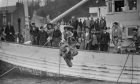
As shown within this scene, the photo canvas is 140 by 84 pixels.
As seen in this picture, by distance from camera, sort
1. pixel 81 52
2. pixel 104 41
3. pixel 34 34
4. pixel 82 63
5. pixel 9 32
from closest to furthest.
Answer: pixel 104 41
pixel 81 52
pixel 82 63
pixel 34 34
pixel 9 32

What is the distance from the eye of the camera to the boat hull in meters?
14.2

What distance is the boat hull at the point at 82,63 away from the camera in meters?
14.2

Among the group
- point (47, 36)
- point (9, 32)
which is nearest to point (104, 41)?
point (47, 36)

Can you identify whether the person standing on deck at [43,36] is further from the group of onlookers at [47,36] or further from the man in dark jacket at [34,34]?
the man in dark jacket at [34,34]

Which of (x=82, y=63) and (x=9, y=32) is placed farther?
(x=9, y=32)

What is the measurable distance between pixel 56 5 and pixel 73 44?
150ft

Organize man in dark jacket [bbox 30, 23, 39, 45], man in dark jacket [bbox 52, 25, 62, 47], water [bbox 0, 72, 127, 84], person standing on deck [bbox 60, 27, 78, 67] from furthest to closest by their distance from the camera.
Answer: man in dark jacket [bbox 30, 23, 39, 45]
man in dark jacket [bbox 52, 25, 62, 47]
water [bbox 0, 72, 127, 84]
person standing on deck [bbox 60, 27, 78, 67]

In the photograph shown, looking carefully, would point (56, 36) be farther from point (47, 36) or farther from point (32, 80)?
point (32, 80)

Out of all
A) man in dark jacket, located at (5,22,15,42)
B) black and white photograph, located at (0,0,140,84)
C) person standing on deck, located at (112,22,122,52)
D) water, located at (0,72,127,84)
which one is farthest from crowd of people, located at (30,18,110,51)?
man in dark jacket, located at (5,22,15,42)

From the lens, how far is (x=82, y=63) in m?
15.4

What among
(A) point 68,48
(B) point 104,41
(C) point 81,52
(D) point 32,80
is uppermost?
(B) point 104,41

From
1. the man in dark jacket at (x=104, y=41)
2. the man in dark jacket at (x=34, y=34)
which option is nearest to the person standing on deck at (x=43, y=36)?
the man in dark jacket at (x=34, y=34)

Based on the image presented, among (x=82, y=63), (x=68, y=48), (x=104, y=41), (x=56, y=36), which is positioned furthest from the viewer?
(x=56, y=36)

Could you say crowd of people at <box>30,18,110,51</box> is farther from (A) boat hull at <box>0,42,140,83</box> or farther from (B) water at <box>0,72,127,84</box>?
(B) water at <box>0,72,127,84</box>
